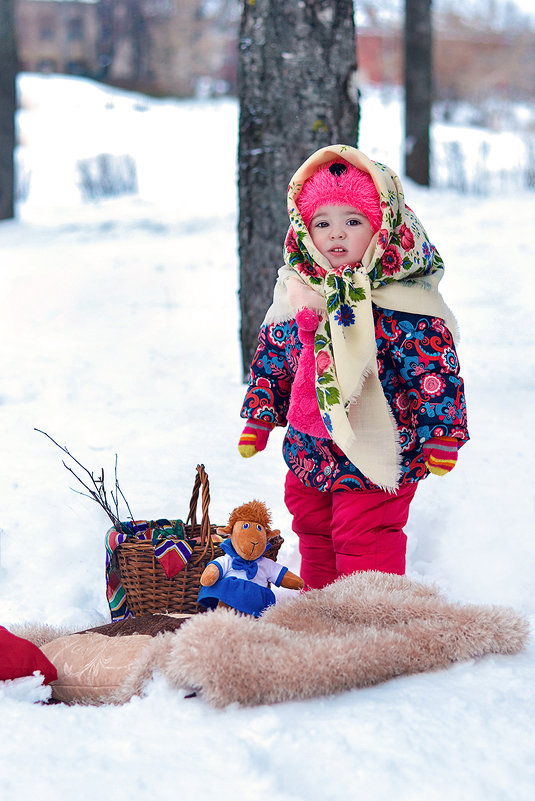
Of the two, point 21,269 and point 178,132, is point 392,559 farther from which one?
point 178,132

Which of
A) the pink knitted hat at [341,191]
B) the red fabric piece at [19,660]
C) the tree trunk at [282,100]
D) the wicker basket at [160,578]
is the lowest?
Answer: the wicker basket at [160,578]

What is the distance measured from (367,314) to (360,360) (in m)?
0.13

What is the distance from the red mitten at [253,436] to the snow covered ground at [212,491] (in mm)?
510

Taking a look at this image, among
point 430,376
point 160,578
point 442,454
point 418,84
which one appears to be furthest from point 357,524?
point 418,84

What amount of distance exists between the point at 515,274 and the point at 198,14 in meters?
19.2

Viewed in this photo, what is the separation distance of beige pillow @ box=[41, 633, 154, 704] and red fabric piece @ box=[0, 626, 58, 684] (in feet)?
0.13

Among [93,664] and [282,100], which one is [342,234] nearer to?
[93,664]

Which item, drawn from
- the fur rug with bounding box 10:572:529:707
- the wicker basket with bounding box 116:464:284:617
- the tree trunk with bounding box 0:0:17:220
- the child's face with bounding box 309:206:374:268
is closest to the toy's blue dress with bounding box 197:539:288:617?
the wicker basket with bounding box 116:464:284:617

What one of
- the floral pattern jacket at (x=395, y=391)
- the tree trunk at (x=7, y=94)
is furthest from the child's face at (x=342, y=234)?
the tree trunk at (x=7, y=94)

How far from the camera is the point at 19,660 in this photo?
1.83m

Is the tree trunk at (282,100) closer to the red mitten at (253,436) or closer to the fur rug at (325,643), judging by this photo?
the red mitten at (253,436)

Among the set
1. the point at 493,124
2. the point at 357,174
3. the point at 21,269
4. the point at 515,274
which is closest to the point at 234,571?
the point at 357,174

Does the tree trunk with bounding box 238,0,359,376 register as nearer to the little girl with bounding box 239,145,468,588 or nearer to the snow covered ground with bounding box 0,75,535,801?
the snow covered ground with bounding box 0,75,535,801

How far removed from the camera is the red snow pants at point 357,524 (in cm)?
245
